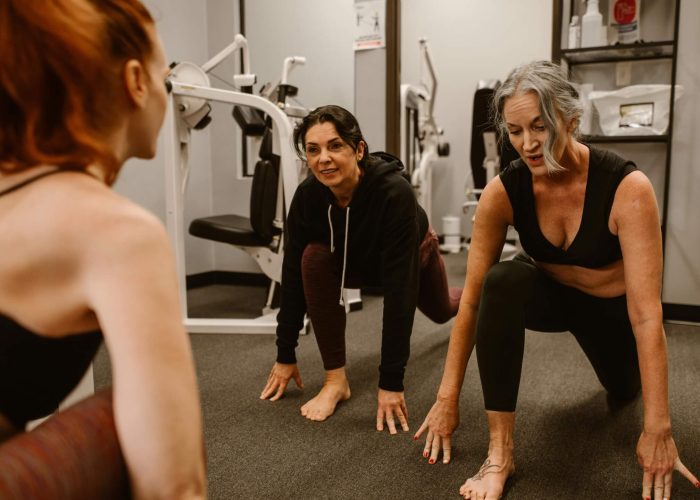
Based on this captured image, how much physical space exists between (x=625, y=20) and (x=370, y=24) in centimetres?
119

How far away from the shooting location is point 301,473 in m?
1.28

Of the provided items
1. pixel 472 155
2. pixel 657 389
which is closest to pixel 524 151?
pixel 657 389

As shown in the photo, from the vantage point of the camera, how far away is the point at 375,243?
1.64 m

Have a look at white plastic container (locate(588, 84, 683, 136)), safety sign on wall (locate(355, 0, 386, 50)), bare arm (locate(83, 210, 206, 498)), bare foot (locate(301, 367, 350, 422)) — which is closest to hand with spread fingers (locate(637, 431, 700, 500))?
bare foot (locate(301, 367, 350, 422))

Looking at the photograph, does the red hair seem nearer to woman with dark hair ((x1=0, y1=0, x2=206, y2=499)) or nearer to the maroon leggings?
woman with dark hair ((x1=0, y1=0, x2=206, y2=499))

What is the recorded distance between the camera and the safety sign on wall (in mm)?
3018

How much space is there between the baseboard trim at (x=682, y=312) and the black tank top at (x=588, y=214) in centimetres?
154

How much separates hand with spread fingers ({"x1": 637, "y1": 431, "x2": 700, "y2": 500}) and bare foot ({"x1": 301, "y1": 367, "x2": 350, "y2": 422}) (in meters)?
0.78

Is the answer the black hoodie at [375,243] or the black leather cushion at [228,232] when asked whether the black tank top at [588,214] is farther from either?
the black leather cushion at [228,232]

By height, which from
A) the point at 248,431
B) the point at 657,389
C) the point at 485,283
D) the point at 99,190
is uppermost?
the point at 99,190

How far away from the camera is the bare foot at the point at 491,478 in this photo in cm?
115

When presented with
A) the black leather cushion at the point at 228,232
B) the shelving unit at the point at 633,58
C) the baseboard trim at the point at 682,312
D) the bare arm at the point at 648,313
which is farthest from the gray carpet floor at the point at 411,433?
the shelving unit at the point at 633,58

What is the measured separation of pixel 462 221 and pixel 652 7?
2615mm

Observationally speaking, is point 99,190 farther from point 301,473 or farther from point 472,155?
point 472,155
